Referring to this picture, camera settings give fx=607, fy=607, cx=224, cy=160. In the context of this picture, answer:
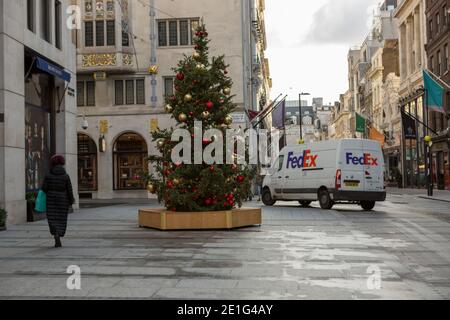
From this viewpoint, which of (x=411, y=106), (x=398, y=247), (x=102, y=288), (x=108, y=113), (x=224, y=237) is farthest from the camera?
(x=411, y=106)

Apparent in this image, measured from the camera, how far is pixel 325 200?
21.9 metres

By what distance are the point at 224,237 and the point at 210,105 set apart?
3578mm

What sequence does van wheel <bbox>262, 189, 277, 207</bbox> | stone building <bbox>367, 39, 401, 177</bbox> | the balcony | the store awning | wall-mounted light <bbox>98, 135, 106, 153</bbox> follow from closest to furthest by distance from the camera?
the store awning, van wheel <bbox>262, 189, 277, 207</bbox>, the balcony, wall-mounted light <bbox>98, 135, 106, 153</bbox>, stone building <bbox>367, 39, 401, 177</bbox>

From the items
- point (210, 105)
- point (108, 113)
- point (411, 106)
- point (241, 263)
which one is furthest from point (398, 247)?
point (411, 106)

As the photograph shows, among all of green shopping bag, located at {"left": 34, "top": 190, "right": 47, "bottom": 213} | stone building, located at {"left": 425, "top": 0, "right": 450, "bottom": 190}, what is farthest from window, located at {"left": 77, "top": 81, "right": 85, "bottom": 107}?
green shopping bag, located at {"left": 34, "top": 190, "right": 47, "bottom": 213}

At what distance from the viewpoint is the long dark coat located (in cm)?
1121

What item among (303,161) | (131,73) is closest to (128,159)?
(131,73)

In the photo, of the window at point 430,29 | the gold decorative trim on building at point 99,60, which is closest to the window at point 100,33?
the gold decorative trim on building at point 99,60

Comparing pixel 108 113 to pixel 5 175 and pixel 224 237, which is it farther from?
pixel 224 237

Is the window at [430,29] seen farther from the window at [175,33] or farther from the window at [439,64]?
the window at [175,33]

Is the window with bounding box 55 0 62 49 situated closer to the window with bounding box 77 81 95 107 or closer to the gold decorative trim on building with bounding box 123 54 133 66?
the gold decorative trim on building with bounding box 123 54 133 66

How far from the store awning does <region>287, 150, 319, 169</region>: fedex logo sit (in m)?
9.14

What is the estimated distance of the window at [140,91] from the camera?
35688 mm
